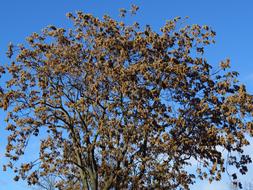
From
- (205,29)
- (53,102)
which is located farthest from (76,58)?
(205,29)

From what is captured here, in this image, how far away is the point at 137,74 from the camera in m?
22.6

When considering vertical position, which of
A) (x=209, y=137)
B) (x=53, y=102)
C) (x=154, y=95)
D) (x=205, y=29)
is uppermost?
(x=205, y=29)

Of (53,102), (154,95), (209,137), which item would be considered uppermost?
(53,102)

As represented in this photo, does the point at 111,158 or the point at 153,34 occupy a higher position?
the point at 153,34

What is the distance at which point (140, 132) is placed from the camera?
882 inches

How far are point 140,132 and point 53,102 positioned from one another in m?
5.41

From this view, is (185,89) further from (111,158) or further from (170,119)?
(111,158)

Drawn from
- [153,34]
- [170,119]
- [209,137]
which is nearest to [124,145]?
[170,119]

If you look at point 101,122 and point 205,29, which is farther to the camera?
point 205,29

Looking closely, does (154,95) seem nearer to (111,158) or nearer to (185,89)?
(185,89)

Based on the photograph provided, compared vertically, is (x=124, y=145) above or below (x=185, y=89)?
below

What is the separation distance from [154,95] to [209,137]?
10.5 feet

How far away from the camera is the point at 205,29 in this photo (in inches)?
A: 977

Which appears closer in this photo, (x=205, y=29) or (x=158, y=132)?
(x=158, y=132)
